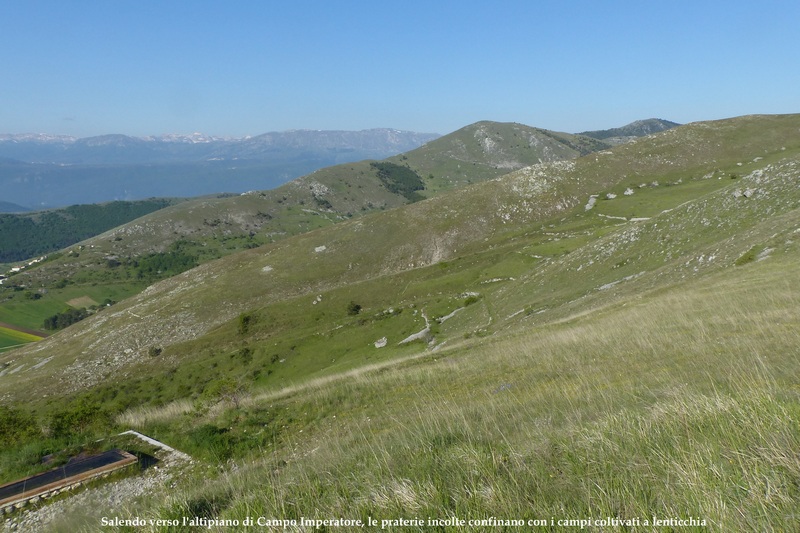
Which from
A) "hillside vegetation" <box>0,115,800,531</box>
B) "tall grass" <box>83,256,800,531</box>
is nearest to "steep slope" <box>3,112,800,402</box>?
"hillside vegetation" <box>0,115,800,531</box>

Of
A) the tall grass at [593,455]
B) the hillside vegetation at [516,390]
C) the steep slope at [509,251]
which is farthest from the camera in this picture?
the steep slope at [509,251]

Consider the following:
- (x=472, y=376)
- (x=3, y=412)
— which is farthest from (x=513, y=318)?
(x=3, y=412)

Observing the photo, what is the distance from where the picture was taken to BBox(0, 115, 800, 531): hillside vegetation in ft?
13.8

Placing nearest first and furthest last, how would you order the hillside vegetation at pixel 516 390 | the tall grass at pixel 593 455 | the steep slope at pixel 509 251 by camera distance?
the tall grass at pixel 593 455
the hillside vegetation at pixel 516 390
the steep slope at pixel 509 251

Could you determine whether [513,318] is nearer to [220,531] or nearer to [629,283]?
[629,283]

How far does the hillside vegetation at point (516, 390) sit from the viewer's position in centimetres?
422

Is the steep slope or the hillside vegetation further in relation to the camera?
the steep slope

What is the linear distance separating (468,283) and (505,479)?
2436 inches

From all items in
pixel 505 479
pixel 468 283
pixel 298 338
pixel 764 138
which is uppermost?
pixel 764 138

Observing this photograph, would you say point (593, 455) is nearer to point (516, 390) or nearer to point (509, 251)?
point (516, 390)

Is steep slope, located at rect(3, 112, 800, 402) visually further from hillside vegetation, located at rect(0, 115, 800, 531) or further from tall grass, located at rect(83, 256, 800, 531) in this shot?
tall grass, located at rect(83, 256, 800, 531)

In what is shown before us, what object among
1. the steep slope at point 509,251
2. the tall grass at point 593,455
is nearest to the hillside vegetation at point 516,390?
the tall grass at point 593,455

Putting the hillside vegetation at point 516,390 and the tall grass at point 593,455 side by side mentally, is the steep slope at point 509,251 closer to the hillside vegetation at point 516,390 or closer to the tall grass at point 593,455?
the hillside vegetation at point 516,390

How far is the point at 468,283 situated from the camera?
6575cm
